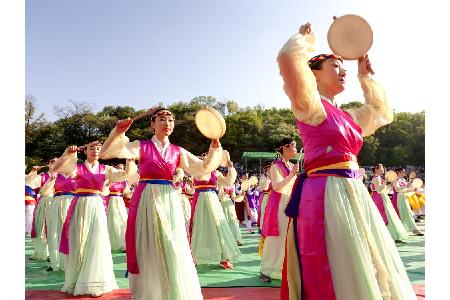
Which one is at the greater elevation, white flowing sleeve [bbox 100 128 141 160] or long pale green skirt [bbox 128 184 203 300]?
white flowing sleeve [bbox 100 128 141 160]

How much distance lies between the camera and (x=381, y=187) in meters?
11.0

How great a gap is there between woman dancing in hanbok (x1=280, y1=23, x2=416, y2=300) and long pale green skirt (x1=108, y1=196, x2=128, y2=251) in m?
7.48

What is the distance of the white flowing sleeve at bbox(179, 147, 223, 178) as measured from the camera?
4.56 metres

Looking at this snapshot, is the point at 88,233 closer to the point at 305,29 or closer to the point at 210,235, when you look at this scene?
the point at 210,235

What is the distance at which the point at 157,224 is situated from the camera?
4.23 metres

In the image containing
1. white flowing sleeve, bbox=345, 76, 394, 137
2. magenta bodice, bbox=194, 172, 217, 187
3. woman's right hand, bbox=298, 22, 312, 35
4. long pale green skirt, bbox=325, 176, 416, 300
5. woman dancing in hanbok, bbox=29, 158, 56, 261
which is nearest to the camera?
long pale green skirt, bbox=325, 176, 416, 300

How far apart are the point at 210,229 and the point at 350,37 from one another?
17.7ft

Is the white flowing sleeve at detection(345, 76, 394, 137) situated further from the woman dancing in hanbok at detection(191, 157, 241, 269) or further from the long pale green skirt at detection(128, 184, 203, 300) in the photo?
the woman dancing in hanbok at detection(191, 157, 241, 269)

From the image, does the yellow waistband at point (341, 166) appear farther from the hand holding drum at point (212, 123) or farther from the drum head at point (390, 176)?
the drum head at point (390, 176)

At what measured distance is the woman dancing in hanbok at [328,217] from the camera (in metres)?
2.40

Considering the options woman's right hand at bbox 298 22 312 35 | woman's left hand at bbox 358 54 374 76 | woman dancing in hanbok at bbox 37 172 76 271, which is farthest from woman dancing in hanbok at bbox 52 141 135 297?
woman's right hand at bbox 298 22 312 35

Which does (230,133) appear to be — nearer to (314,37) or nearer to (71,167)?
(71,167)

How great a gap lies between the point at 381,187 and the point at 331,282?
924 cm

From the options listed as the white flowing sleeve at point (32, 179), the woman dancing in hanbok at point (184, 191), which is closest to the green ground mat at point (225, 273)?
the white flowing sleeve at point (32, 179)
